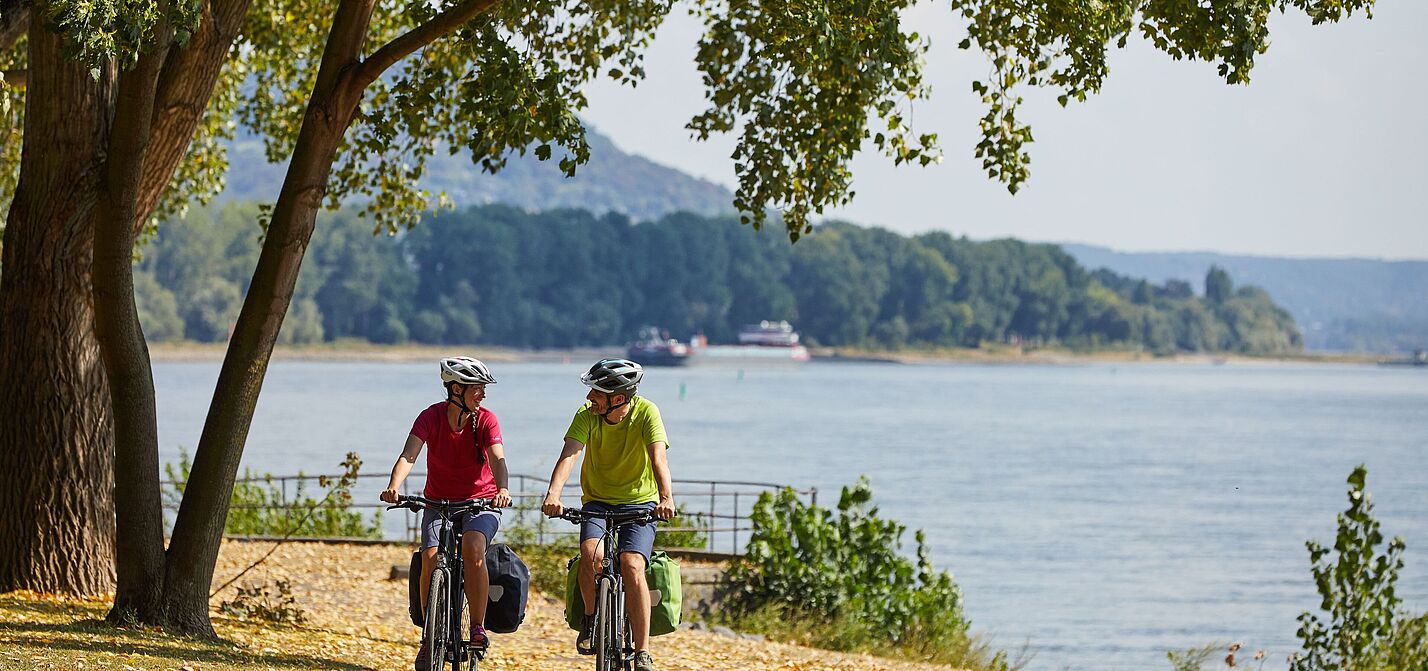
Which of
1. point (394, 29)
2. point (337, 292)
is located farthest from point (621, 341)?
point (394, 29)

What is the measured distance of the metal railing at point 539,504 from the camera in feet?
60.3

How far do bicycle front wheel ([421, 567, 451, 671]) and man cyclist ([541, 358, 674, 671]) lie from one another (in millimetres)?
614

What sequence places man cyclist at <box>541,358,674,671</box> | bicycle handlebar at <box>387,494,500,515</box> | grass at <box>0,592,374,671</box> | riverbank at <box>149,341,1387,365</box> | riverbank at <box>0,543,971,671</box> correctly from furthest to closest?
1. riverbank at <box>149,341,1387,365</box>
2. riverbank at <box>0,543,971,671</box>
3. grass at <box>0,592,374,671</box>
4. bicycle handlebar at <box>387,494,500,515</box>
5. man cyclist at <box>541,358,674,671</box>

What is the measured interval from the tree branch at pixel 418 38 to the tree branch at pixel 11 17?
1.88 metres

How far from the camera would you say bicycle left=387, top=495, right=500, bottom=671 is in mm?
8086

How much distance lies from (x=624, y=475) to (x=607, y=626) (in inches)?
26.4

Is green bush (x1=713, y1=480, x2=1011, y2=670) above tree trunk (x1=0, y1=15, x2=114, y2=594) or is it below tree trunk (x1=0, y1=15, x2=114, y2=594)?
below

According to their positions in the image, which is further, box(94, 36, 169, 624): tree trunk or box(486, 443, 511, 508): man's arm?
box(94, 36, 169, 624): tree trunk

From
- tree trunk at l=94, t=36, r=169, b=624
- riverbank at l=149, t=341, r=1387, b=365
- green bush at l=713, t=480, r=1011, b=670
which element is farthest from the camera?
riverbank at l=149, t=341, r=1387, b=365

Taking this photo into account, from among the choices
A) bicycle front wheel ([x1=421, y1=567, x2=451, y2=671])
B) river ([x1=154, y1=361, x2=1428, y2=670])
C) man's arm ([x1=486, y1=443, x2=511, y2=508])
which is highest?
man's arm ([x1=486, y1=443, x2=511, y2=508])

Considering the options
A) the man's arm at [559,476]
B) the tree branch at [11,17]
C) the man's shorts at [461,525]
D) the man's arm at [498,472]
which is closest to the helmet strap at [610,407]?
the man's arm at [559,476]

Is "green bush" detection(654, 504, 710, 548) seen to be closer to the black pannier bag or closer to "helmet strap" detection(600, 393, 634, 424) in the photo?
the black pannier bag

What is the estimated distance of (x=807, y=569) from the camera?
1645 cm

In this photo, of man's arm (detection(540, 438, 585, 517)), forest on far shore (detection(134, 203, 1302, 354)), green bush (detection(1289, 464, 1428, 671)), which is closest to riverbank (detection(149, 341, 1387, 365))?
forest on far shore (detection(134, 203, 1302, 354))
